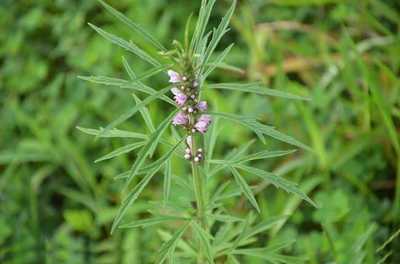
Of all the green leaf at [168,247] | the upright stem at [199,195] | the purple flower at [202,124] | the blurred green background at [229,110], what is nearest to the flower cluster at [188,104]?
the purple flower at [202,124]

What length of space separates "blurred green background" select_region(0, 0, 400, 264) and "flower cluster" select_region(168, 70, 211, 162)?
2.80 ft

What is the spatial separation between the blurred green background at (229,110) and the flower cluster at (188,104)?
33.6 inches

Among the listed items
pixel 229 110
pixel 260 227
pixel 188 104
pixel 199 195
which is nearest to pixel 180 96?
pixel 188 104

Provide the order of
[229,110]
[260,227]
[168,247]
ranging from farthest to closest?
[229,110], [260,227], [168,247]

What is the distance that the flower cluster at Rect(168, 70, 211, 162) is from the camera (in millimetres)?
1229

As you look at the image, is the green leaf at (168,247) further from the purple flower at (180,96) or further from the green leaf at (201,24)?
the green leaf at (201,24)

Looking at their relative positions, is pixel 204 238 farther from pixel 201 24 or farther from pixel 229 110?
pixel 229 110

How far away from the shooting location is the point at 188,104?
126 cm

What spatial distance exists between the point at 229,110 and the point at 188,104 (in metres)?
1.29

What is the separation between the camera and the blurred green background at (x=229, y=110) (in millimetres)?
2289

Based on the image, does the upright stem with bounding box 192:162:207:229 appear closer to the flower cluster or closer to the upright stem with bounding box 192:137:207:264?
the upright stem with bounding box 192:137:207:264

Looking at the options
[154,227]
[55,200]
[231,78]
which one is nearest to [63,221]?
[55,200]

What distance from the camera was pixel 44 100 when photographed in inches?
121

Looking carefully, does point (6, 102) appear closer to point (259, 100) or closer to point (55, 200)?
point (55, 200)
